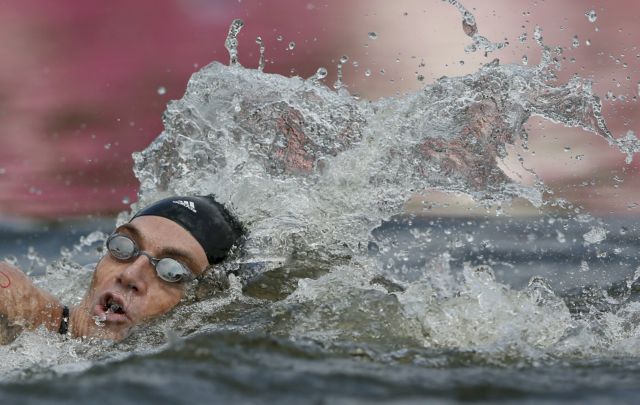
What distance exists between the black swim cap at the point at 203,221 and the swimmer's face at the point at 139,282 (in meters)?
0.05

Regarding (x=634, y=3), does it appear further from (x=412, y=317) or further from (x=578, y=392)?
(x=578, y=392)

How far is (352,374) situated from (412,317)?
3.56 feet

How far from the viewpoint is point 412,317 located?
158 inches

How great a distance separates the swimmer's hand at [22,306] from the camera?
4.34 metres

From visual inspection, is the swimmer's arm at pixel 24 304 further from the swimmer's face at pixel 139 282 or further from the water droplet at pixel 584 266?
the water droplet at pixel 584 266

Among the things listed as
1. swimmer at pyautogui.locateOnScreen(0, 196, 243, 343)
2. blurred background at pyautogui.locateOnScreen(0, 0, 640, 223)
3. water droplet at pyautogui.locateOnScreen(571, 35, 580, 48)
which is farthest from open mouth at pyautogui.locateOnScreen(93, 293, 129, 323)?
blurred background at pyautogui.locateOnScreen(0, 0, 640, 223)

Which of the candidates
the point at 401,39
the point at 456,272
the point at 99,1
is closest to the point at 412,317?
the point at 456,272

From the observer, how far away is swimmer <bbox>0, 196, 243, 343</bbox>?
447cm

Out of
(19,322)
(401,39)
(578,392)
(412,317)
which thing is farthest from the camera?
(401,39)

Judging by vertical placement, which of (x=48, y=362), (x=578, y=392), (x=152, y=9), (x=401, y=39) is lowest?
(x=578, y=392)

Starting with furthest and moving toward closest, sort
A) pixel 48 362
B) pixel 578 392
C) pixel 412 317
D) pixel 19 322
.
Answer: pixel 19 322
pixel 412 317
pixel 48 362
pixel 578 392

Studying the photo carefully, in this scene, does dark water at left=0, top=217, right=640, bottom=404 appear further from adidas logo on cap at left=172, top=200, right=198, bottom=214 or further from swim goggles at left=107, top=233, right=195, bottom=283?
adidas logo on cap at left=172, top=200, right=198, bottom=214

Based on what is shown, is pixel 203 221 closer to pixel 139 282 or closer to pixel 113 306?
pixel 139 282

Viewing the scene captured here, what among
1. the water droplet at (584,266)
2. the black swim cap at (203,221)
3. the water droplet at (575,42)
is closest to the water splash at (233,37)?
the black swim cap at (203,221)
